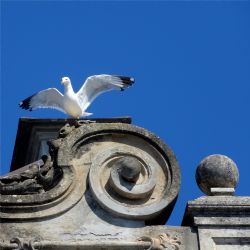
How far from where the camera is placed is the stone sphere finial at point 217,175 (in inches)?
602

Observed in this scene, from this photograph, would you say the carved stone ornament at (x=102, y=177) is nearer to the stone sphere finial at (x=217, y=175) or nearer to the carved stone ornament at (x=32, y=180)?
the carved stone ornament at (x=32, y=180)

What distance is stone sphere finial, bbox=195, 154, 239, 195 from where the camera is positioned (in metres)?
15.3

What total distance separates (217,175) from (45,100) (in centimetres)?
324

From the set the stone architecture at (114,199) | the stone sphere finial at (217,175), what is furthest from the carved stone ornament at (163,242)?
the stone sphere finial at (217,175)

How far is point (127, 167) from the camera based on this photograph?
1512 cm

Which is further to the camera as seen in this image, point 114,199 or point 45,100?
point 45,100

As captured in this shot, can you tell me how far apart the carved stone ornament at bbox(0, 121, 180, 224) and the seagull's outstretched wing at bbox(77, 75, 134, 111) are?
149cm

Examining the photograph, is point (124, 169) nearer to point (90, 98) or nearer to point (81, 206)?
point (81, 206)

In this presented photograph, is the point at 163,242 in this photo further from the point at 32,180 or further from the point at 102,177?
the point at 32,180

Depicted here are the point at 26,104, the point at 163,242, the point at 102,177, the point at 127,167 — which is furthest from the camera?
the point at 26,104

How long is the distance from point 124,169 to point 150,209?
0.61 meters

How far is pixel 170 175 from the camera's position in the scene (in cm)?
1532

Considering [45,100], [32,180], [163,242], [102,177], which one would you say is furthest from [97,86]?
[163,242]

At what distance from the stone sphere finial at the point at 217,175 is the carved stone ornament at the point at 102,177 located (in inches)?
13.7
